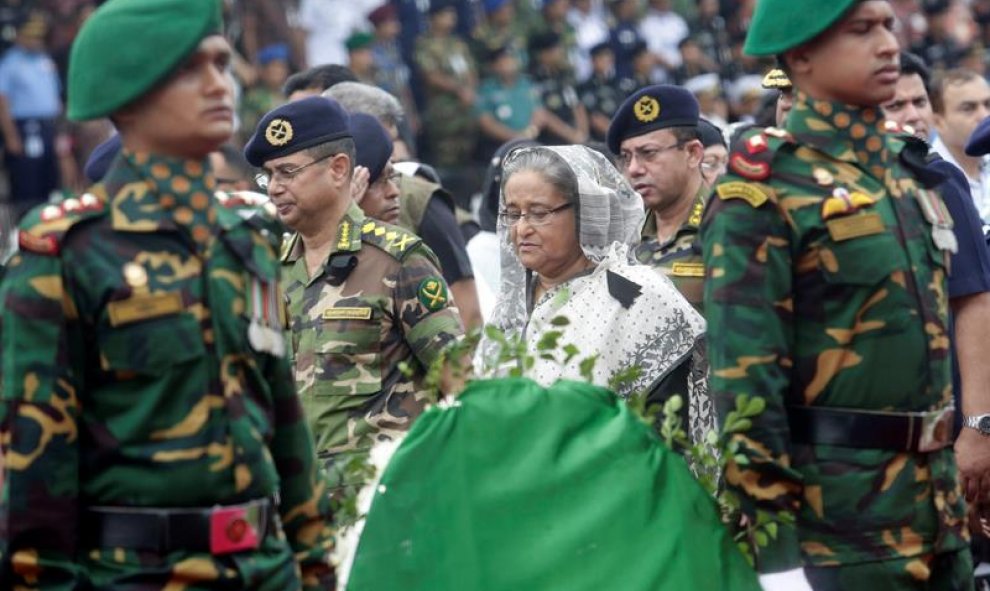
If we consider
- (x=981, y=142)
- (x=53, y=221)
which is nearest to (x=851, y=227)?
(x=53, y=221)

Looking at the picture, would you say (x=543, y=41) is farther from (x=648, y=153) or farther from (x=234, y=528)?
(x=234, y=528)

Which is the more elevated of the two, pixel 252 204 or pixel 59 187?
pixel 252 204

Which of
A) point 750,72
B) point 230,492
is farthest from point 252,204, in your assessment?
point 750,72

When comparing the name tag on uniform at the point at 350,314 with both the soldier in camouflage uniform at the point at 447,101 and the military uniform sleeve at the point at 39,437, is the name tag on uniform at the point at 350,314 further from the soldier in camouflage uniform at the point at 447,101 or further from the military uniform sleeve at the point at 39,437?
the soldier in camouflage uniform at the point at 447,101

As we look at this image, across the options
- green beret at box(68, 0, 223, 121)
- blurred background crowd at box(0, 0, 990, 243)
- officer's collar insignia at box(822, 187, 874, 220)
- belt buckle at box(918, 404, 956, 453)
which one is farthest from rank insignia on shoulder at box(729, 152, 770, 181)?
blurred background crowd at box(0, 0, 990, 243)

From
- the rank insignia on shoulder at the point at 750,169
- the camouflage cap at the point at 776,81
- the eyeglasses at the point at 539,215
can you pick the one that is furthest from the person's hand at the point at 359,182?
the rank insignia on shoulder at the point at 750,169

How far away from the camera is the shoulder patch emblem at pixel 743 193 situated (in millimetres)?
4883

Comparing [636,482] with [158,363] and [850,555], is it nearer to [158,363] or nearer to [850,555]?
[850,555]

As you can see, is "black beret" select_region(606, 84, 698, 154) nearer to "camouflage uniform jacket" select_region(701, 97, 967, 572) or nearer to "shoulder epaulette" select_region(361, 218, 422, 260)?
"shoulder epaulette" select_region(361, 218, 422, 260)

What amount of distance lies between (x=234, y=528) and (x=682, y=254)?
143 inches

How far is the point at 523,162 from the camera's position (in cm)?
691

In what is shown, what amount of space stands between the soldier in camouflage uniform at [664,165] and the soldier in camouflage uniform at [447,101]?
33.5 feet

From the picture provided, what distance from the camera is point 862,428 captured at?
16.1 ft

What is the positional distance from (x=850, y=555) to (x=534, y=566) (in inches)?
30.8
